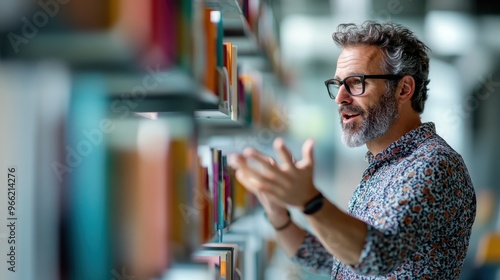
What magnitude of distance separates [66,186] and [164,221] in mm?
284

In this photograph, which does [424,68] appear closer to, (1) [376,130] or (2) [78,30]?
(1) [376,130]

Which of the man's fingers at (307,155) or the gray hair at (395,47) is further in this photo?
the gray hair at (395,47)

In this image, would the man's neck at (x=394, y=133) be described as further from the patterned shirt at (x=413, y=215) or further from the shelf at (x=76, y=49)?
the shelf at (x=76, y=49)

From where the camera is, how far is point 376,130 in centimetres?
175

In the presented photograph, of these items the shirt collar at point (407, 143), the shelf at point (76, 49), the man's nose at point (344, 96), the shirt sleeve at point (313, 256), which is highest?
the shelf at point (76, 49)

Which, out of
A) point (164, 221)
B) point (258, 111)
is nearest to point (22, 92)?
point (164, 221)

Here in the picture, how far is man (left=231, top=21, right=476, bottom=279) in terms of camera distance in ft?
3.99

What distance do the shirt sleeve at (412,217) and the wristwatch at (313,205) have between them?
123 mm

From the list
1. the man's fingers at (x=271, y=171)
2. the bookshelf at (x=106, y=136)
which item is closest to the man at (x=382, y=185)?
the man's fingers at (x=271, y=171)

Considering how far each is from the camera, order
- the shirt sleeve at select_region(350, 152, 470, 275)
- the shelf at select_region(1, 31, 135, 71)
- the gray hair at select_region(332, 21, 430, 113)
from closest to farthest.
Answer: the shelf at select_region(1, 31, 135, 71) → the shirt sleeve at select_region(350, 152, 470, 275) → the gray hair at select_region(332, 21, 430, 113)

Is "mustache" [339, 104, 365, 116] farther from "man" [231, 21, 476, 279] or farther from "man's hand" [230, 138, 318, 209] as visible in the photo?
"man's hand" [230, 138, 318, 209]

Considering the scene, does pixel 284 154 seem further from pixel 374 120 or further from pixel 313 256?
pixel 374 120

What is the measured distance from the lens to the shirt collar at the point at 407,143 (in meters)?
1.67

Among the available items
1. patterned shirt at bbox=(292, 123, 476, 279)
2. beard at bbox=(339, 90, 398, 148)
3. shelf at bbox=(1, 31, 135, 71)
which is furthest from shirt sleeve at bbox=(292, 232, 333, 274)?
shelf at bbox=(1, 31, 135, 71)
